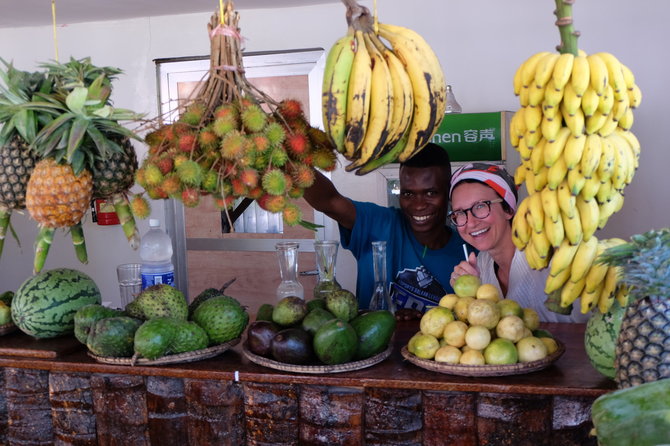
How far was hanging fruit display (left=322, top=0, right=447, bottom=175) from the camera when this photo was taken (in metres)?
1.45

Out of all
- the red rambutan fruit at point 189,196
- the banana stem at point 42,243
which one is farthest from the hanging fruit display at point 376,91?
the banana stem at point 42,243

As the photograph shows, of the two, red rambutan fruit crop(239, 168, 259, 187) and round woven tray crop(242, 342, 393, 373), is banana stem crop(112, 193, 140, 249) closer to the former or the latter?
round woven tray crop(242, 342, 393, 373)

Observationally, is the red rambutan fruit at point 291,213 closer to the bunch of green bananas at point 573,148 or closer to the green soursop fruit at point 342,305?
the green soursop fruit at point 342,305

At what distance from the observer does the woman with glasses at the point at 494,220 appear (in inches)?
95.9

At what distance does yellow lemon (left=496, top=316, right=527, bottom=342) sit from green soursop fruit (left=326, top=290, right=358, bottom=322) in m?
0.43

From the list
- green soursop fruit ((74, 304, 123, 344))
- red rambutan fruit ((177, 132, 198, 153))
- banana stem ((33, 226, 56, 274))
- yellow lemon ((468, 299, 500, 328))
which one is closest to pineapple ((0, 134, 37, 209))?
banana stem ((33, 226, 56, 274))

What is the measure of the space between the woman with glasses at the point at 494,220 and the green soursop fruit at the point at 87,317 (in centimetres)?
135

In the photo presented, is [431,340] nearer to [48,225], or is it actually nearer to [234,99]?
[234,99]

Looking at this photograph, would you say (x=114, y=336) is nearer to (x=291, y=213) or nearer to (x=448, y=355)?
(x=291, y=213)

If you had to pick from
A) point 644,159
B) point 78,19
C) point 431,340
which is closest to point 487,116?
point 644,159

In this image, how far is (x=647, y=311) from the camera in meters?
1.21

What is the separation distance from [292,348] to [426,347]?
36cm

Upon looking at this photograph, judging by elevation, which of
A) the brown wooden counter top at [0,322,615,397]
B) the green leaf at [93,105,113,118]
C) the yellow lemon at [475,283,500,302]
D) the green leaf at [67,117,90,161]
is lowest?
the brown wooden counter top at [0,322,615,397]

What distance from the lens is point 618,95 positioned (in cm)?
137
